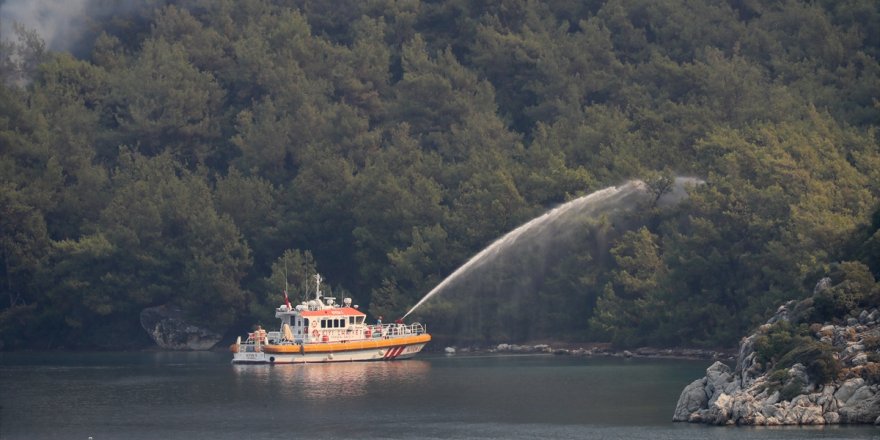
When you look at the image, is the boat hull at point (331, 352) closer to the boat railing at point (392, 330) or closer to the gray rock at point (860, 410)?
the boat railing at point (392, 330)

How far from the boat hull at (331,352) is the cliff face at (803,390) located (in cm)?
3401

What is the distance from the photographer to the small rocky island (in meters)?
56.1

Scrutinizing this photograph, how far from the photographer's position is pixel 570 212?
10094 centimetres

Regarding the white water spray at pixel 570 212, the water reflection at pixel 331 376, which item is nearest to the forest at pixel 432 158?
the white water spray at pixel 570 212

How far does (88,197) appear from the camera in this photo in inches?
4547

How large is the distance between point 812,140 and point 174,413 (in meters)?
43.4

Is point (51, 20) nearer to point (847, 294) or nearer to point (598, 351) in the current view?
point (598, 351)

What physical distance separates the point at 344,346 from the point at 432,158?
2431 centimetres

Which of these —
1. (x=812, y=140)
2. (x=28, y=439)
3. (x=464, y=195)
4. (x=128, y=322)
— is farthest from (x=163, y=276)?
(x=28, y=439)

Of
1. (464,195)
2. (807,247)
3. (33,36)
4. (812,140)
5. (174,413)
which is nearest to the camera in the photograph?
(174,413)

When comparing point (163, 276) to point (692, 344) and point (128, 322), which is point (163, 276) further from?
point (692, 344)

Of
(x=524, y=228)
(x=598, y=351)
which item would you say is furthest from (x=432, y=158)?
(x=598, y=351)

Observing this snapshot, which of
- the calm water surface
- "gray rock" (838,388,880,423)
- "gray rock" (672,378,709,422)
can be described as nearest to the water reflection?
the calm water surface

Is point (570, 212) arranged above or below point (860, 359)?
above
